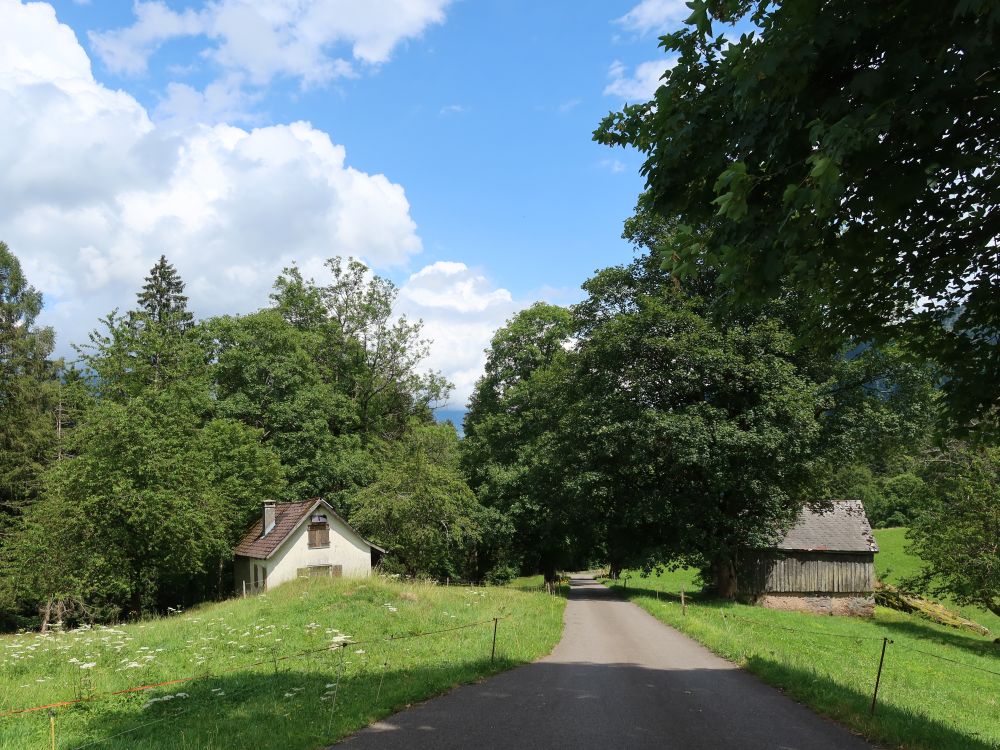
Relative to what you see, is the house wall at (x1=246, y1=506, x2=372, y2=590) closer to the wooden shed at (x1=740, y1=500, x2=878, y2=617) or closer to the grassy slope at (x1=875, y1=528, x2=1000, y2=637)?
the wooden shed at (x1=740, y1=500, x2=878, y2=617)

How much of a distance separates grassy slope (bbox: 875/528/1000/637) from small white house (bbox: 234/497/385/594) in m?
26.3

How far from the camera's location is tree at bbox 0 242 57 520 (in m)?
36.4

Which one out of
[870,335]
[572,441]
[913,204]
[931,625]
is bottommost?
[931,625]

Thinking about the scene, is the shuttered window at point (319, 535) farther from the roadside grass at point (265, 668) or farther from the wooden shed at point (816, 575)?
the wooden shed at point (816, 575)

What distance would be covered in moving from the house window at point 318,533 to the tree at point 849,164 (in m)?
31.6

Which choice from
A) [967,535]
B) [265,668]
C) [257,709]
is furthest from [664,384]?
[257,709]

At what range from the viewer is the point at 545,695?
1045 centimetres

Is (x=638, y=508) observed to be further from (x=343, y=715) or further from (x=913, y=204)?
(x=913, y=204)

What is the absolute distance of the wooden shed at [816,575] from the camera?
3014 cm

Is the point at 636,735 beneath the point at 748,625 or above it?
above

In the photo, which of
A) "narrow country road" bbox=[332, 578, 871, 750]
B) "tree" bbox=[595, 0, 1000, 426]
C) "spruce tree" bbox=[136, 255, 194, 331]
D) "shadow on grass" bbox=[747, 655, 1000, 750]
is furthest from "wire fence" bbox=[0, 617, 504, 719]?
"spruce tree" bbox=[136, 255, 194, 331]

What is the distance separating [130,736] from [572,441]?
A: 21698 millimetres

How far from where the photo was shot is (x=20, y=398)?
120 feet

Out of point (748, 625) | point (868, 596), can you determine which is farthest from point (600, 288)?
point (868, 596)
